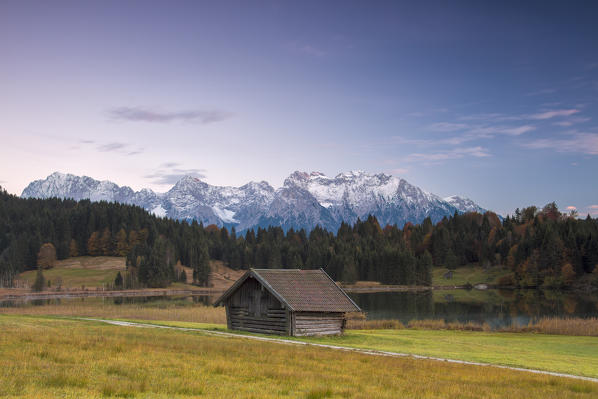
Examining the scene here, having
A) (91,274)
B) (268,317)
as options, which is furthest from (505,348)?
(91,274)

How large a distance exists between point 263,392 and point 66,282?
519 feet

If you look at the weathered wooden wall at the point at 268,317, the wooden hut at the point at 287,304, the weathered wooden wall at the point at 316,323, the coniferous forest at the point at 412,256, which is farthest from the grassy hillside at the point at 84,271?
the weathered wooden wall at the point at 316,323

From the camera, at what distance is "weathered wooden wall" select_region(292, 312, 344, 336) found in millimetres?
39906

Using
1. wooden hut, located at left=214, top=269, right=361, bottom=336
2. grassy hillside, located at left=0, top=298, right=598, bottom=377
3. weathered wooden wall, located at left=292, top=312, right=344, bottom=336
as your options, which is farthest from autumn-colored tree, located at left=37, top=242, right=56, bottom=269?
weathered wooden wall, located at left=292, top=312, right=344, bottom=336

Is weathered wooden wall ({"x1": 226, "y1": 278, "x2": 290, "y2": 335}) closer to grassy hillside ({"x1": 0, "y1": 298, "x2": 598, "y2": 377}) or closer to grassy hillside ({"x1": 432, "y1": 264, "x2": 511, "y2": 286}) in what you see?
grassy hillside ({"x1": 0, "y1": 298, "x2": 598, "y2": 377})

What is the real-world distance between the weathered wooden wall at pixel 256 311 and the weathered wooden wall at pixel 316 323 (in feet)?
2.54

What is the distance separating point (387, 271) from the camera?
566ft

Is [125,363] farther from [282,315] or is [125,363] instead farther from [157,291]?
[157,291]

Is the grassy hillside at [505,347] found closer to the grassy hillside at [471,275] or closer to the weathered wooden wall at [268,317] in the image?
the weathered wooden wall at [268,317]

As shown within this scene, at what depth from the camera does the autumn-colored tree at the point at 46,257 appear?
7101 inches

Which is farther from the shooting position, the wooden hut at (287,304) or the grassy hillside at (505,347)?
the wooden hut at (287,304)

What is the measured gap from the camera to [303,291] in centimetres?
4166

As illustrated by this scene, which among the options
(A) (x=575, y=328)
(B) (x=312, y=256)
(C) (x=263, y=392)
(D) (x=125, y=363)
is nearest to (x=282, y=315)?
(D) (x=125, y=363)

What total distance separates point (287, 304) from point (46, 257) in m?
167
